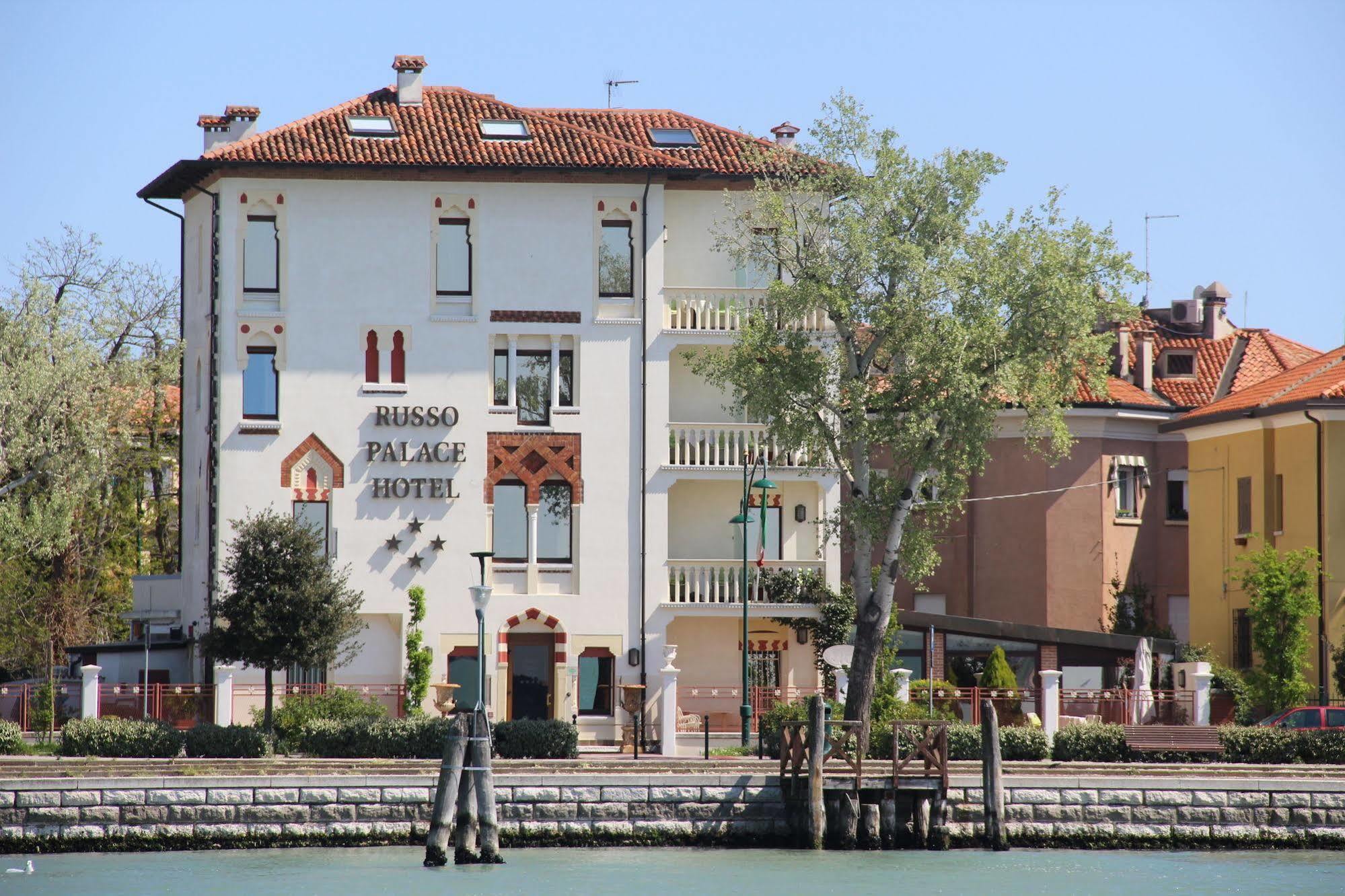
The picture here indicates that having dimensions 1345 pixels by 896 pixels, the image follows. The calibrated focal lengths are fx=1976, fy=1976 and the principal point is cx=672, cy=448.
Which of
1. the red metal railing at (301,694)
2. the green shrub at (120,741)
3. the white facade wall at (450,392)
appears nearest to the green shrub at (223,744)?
the green shrub at (120,741)

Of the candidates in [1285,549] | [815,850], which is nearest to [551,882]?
[815,850]

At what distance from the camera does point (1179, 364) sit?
196 ft

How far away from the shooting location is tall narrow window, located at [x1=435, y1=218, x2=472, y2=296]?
47312 millimetres

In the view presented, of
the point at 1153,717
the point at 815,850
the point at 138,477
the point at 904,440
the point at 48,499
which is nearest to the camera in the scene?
the point at 815,850

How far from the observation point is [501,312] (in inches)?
1858

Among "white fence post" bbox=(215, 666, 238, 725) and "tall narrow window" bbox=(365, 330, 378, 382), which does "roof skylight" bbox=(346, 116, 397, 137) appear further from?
"white fence post" bbox=(215, 666, 238, 725)

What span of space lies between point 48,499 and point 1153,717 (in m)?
29.6

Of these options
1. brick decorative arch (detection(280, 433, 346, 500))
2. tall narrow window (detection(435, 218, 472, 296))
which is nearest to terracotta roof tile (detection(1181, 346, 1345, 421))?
tall narrow window (detection(435, 218, 472, 296))

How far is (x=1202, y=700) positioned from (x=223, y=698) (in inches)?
818

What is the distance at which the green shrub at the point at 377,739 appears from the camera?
3781cm

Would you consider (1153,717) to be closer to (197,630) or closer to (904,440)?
(904,440)

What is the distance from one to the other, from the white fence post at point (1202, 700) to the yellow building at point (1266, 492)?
13.6ft

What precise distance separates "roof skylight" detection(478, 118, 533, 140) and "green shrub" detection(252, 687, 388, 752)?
14134mm

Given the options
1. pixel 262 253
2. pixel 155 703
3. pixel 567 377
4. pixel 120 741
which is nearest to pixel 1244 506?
pixel 567 377
